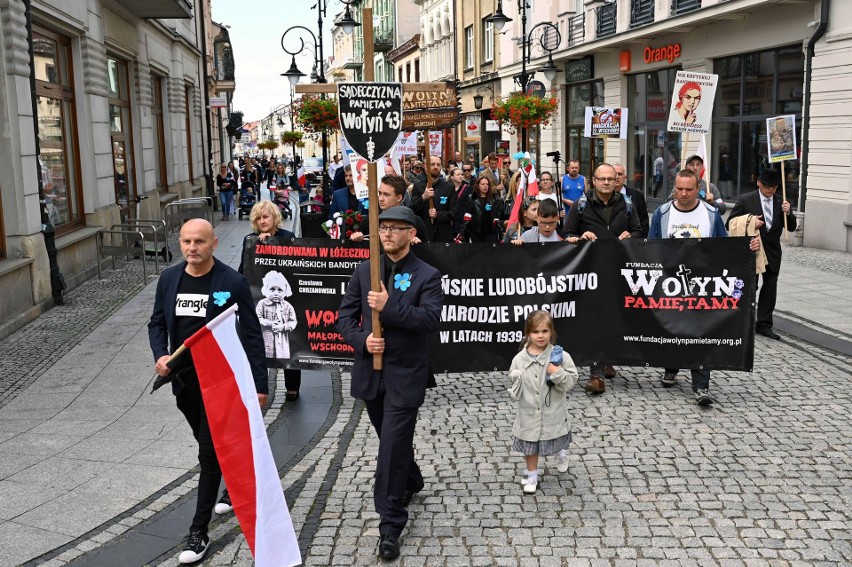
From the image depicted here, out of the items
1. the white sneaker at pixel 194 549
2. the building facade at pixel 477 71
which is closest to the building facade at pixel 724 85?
the white sneaker at pixel 194 549

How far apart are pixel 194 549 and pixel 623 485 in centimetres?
266

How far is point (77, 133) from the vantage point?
15672mm

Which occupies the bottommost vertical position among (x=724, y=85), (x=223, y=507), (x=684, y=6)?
(x=223, y=507)

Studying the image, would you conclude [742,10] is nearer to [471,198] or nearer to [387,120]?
[471,198]

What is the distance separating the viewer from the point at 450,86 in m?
12.9

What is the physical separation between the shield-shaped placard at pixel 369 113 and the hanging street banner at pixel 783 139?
7.16m

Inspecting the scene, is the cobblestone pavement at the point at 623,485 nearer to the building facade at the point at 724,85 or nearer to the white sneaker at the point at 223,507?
the white sneaker at the point at 223,507

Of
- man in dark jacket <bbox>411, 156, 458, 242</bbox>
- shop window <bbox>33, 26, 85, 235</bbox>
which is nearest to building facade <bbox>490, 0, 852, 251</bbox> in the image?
man in dark jacket <bbox>411, 156, 458, 242</bbox>

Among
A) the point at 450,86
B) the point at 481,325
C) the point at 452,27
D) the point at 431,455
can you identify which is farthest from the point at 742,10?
the point at 452,27

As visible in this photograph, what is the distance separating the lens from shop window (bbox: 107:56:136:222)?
19.0m

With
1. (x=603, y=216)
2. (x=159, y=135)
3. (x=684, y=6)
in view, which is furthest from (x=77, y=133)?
(x=684, y=6)

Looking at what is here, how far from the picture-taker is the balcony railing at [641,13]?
79.6 feet

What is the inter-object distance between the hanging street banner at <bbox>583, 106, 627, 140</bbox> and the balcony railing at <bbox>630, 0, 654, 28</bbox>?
8523 millimetres

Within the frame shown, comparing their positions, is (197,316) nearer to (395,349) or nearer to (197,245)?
(197,245)
